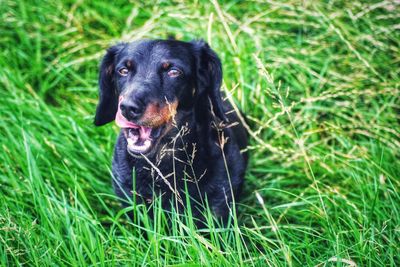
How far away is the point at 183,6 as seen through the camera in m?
4.20

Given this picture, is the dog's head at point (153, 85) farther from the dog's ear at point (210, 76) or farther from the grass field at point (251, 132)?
the grass field at point (251, 132)

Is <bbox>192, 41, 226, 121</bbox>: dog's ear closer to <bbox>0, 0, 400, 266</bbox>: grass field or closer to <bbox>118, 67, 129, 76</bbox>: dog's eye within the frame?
<bbox>0, 0, 400, 266</bbox>: grass field

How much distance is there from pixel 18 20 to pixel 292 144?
2.60m

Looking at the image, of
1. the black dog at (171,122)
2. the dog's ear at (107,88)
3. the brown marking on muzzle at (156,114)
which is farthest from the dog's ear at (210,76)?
the dog's ear at (107,88)

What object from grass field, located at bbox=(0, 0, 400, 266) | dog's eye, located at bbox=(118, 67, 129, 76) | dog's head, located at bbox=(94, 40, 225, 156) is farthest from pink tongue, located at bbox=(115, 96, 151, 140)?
grass field, located at bbox=(0, 0, 400, 266)

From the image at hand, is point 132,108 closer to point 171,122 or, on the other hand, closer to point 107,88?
point 171,122

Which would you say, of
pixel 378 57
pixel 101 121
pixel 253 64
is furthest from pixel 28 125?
pixel 378 57

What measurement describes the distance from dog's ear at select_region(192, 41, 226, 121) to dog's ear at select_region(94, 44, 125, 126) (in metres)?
0.47

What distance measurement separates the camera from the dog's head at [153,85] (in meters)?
2.64

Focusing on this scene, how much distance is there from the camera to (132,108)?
256 cm

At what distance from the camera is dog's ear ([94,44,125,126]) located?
3.13 metres

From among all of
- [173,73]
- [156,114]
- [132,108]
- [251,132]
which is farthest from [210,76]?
[132,108]

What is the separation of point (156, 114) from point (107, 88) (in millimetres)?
631

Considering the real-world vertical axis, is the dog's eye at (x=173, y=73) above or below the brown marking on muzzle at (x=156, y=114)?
above
